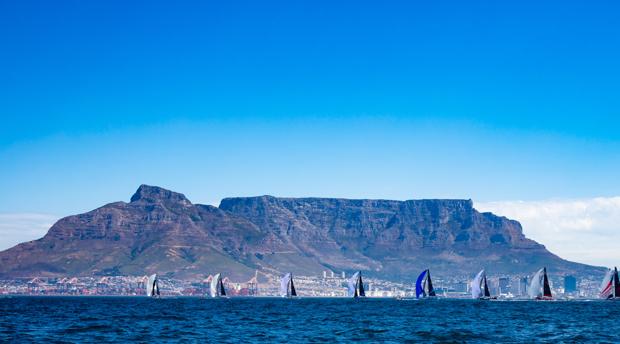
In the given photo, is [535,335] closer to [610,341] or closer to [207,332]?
[610,341]

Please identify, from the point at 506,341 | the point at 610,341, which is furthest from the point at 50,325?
the point at 610,341

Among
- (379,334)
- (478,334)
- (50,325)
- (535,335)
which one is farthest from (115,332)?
(535,335)

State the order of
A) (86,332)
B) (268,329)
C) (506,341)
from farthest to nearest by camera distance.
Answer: (268,329), (86,332), (506,341)

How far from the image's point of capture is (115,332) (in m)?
102

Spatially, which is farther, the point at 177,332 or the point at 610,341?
the point at 177,332

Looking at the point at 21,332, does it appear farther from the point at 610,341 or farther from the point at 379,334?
the point at 610,341

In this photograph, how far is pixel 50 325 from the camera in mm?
116188

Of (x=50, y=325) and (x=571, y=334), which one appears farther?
(x=50, y=325)

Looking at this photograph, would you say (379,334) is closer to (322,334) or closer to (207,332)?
(322,334)

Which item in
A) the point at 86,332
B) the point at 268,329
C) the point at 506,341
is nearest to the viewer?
the point at 506,341

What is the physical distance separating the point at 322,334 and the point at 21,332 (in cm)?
3400

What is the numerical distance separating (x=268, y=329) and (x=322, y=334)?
12.3 meters

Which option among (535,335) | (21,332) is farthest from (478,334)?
(21,332)

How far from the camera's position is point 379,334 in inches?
4050
